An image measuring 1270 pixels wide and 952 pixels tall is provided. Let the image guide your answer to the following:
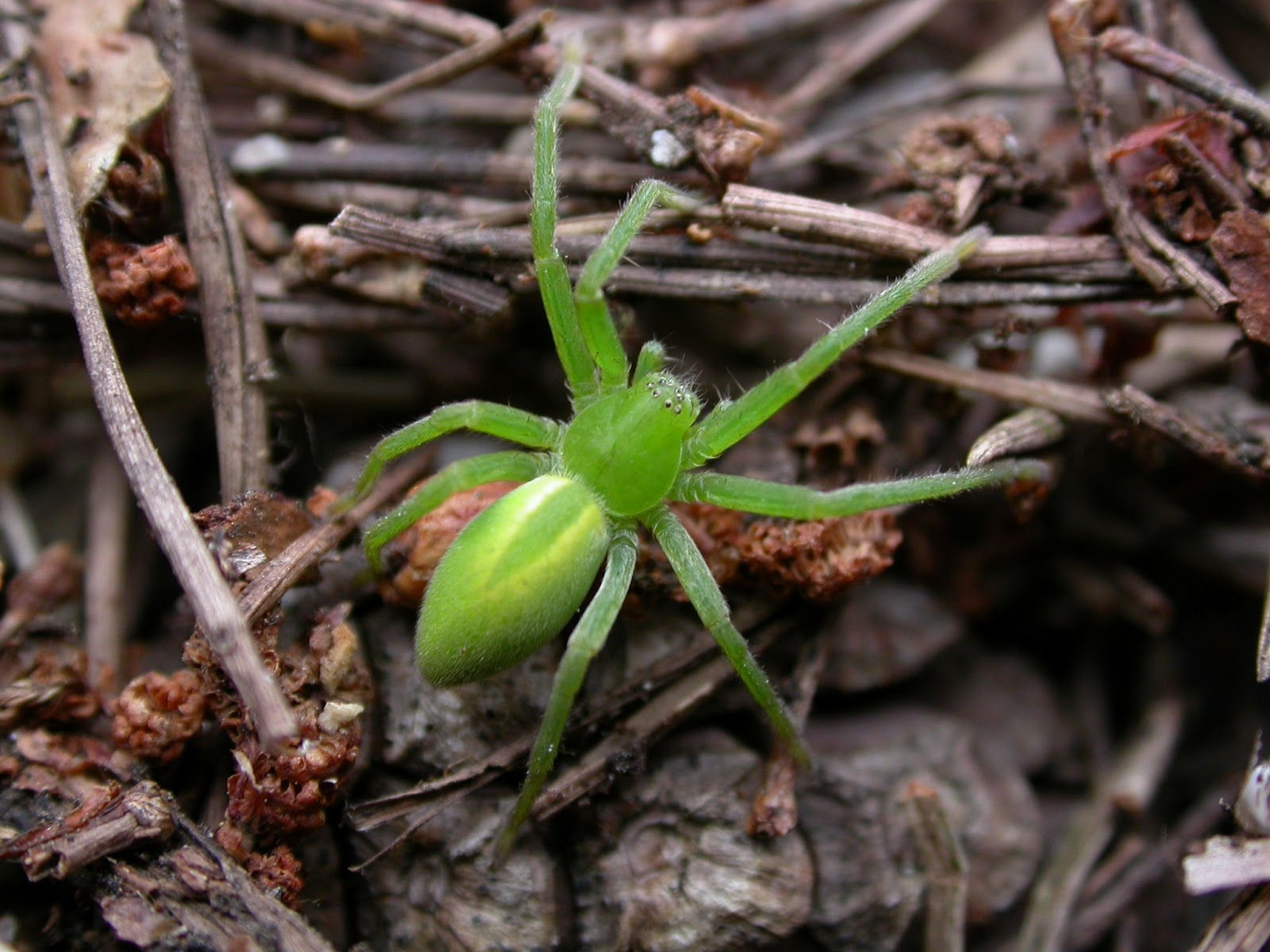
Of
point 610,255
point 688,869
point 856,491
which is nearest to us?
point 688,869

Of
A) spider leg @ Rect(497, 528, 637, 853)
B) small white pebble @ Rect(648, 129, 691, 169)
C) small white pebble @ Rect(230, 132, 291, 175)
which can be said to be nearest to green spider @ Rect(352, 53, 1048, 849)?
spider leg @ Rect(497, 528, 637, 853)

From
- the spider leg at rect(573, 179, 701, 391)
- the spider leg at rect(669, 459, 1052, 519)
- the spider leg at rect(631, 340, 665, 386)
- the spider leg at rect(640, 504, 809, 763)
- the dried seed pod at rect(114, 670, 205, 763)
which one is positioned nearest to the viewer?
the dried seed pod at rect(114, 670, 205, 763)

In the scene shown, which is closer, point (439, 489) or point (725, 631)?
point (725, 631)

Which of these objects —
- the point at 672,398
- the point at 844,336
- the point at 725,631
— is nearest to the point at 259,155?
the point at 672,398

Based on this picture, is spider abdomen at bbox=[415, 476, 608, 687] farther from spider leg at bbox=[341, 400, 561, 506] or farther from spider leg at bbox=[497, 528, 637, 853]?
spider leg at bbox=[341, 400, 561, 506]

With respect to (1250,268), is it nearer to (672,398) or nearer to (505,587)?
(672,398)

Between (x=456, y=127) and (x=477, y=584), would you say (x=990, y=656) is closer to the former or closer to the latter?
(x=477, y=584)

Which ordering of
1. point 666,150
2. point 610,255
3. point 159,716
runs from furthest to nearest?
point 666,150
point 610,255
point 159,716

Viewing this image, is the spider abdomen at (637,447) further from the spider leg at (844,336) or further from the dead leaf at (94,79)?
the dead leaf at (94,79)

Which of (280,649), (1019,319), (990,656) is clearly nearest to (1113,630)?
(990,656)
